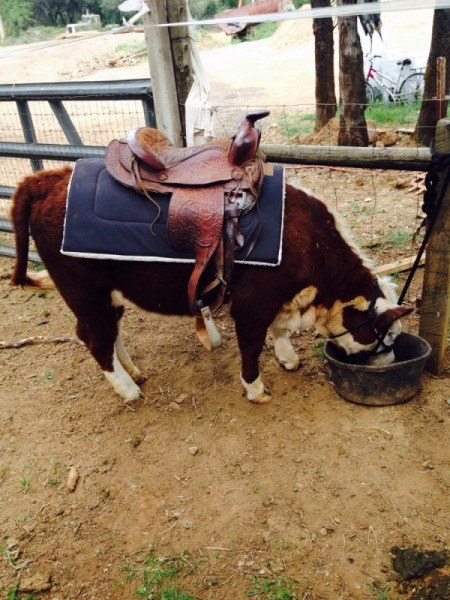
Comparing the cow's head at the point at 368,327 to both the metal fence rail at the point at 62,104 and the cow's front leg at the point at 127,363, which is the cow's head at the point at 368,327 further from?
the metal fence rail at the point at 62,104

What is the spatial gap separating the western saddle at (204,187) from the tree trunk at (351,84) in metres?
5.18

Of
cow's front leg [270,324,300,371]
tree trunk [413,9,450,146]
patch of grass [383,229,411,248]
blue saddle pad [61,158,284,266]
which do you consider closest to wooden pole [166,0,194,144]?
blue saddle pad [61,158,284,266]

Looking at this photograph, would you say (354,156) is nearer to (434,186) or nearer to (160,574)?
(434,186)

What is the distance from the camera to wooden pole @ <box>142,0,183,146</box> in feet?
12.6

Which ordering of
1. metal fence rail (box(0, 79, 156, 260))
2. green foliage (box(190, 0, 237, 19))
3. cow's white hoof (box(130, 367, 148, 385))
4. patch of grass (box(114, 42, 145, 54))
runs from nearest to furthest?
cow's white hoof (box(130, 367, 148, 385))
metal fence rail (box(0, 79, 156, 260))
patch of grass (box(114, 42, 145, 54))
green foliage (box(190, 0, 237, 19))

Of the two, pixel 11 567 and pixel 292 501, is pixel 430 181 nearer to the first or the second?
pixel 292 501

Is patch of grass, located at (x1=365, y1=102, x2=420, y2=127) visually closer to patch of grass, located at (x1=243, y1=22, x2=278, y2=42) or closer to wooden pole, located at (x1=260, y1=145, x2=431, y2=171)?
wooden pole, located at (x1=260, y1=145, x2=431, y2=171)

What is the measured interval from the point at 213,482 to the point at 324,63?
8.11m

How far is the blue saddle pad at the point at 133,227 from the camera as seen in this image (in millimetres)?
3057

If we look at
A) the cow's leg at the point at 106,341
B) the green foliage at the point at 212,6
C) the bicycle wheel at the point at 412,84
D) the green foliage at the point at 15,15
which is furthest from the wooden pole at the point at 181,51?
the green foliage at the point at 15,15

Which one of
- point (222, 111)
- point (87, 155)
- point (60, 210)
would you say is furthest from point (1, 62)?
point (60, 210)

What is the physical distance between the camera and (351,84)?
26.1 ft

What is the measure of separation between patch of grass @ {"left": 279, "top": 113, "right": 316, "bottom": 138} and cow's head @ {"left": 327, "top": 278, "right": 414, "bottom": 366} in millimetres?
6908

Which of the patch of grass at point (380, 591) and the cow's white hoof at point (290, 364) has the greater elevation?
the cow's white hoof at point (290, 364)
